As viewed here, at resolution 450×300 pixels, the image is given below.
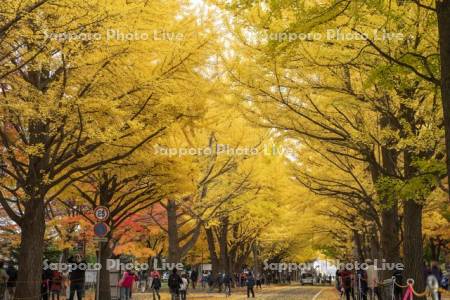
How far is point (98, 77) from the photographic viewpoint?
36.3ft

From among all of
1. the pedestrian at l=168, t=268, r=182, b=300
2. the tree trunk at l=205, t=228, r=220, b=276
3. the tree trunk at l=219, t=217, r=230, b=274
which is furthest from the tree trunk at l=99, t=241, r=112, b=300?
the tree trunk at l=205, t=228, r=220, b=276

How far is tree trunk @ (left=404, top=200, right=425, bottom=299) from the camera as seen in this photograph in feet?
39.5

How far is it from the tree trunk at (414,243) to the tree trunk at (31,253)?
842 cm

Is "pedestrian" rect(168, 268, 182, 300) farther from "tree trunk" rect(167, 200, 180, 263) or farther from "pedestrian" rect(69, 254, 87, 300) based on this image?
"pedestrian" rect(69, 254, 87, 300)

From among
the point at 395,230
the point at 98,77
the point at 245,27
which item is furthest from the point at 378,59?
the point at 395,230

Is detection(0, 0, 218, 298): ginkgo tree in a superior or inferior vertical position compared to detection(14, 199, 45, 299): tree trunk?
superior

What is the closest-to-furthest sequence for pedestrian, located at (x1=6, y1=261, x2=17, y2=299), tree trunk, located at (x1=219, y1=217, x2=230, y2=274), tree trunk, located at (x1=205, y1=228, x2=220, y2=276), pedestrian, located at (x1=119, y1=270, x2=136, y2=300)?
1. pedestrian, located at (x1=6, y1=261, x2=17, y2=299)
2. pedestrian, located at (x1=119, y1=270, x2=136, y2=300)
3. tree trunk, located at (x1=219, y1=217, x2=230, y2=274)
4. tree trunk, located at (x1=205, y1=228, x2=220, y2=276)

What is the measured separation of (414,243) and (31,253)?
8.71 m

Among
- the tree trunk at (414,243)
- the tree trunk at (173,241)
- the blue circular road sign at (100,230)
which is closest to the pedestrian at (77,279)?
the tree trunk at (173,241)

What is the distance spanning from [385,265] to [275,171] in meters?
9.83

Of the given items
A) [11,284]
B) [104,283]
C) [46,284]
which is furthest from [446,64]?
[11,284]

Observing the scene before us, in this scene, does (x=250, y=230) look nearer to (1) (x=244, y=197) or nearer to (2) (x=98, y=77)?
(1) (x=244, y=197)

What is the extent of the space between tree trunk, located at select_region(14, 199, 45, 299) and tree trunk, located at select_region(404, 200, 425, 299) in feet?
27.6

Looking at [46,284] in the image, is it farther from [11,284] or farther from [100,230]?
[100,230]
